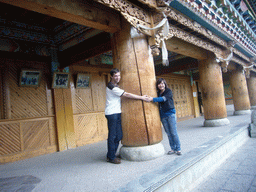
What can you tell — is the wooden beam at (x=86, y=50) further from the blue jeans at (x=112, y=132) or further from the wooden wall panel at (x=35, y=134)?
the blue jeans at (x=112, y=132)

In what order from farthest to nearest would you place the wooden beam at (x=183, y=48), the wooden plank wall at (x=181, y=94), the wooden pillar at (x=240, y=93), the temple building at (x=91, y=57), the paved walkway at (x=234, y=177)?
the wooden plank wall at (x=181, y=94)
the wooden pillar at (x=240, y=93)
the wooden beam at (x=183, y=48)
the temple building at (x=91, y=57)
the paved walkway at (x=234, y=177)

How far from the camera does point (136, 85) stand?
347cm

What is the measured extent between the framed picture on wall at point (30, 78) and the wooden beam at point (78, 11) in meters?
3.01

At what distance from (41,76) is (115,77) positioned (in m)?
3.39

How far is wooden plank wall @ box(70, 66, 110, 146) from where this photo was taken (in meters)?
6.44

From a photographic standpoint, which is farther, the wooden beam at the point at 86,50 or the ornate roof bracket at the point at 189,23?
the wooden beam at the point at 86,50

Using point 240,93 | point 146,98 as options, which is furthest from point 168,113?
point 240,93

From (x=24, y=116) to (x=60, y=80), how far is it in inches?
60.0

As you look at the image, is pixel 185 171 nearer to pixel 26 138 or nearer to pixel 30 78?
pixel 26 138

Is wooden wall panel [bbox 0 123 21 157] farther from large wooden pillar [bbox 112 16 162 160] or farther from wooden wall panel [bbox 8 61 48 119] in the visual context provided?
large wooden pillar [bbox 112 16 162 160]

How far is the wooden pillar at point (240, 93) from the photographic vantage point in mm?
10109

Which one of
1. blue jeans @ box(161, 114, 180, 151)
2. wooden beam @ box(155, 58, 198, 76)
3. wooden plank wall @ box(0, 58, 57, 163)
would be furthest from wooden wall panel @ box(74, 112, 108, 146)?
wooden beam @ box(155, 58, 198, 76)

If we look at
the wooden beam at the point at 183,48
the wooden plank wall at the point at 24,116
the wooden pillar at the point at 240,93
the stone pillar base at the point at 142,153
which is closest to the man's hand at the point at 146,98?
the stone pillar base at the point at 142,153

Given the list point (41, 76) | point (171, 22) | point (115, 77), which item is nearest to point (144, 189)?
point (115, 77)
